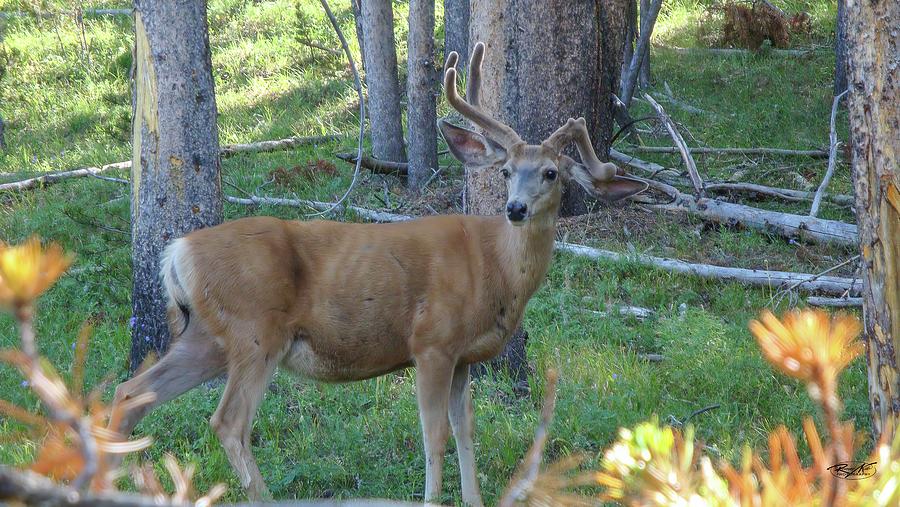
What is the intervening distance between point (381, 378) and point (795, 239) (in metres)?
4.26

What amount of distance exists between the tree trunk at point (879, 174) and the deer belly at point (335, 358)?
247cm

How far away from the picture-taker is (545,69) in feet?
29.0

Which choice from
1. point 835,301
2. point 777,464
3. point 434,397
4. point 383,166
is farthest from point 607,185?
point 383,166

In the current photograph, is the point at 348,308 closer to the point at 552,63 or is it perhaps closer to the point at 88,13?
the point at 552,63

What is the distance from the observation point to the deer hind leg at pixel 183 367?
17.9 feet

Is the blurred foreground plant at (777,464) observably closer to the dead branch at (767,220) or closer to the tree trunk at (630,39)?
the dead branch at (767,220)

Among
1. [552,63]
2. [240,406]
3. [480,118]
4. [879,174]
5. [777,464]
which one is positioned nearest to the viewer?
[777,464]

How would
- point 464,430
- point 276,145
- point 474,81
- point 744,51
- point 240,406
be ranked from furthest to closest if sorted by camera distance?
point 744,51, point 276,145, point 474,81, point 464,430, point 240,406

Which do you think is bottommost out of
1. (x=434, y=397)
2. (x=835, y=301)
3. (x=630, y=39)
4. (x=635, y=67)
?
(x=835, y=301)

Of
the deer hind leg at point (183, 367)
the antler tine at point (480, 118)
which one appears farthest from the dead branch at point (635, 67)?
the deer hind leg at point (183, 367)

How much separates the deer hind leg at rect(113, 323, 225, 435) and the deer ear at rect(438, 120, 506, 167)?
6.26 ft

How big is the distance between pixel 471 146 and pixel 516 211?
0.98 m

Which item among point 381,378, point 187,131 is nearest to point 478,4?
point 187,131

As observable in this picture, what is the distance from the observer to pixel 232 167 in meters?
11.8
